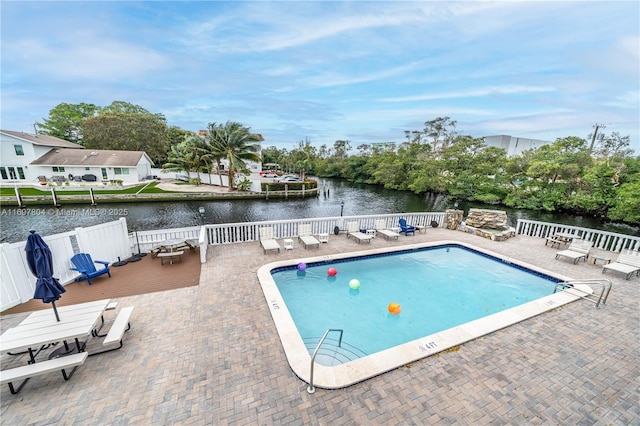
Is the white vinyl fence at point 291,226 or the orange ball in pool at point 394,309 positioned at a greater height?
the white vinyl fence at point 291,226

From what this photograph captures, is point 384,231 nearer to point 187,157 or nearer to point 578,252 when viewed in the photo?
point 578,252

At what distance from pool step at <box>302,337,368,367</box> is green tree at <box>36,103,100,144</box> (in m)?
55.1

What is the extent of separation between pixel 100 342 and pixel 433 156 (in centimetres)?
4138

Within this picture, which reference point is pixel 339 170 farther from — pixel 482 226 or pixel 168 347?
pixel 168 347

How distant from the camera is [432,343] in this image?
13.8ft

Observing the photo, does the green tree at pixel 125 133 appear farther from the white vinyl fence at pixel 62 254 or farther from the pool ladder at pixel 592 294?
the pool ladder at pixel 592 294

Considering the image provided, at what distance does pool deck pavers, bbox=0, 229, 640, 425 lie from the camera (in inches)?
114

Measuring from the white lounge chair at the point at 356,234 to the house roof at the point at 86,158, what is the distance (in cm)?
3172

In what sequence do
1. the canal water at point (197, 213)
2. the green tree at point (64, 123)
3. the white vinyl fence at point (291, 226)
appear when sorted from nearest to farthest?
the white vinyl fence at point (291, 226) < the canal water at point (197, 213) < the green tree at point (64, 123)

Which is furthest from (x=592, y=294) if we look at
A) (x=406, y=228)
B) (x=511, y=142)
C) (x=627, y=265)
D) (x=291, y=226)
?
(x=511, y=142)

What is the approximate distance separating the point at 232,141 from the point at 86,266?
22.8 metres

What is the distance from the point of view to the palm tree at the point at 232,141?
2628cm

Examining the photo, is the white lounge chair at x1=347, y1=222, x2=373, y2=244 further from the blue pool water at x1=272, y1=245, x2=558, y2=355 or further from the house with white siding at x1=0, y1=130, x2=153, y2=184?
the house with white siding at x1=0, y1=130, x2=153, y2=184

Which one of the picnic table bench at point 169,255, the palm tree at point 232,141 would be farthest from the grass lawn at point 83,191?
the picnic table bench at point 169,255
